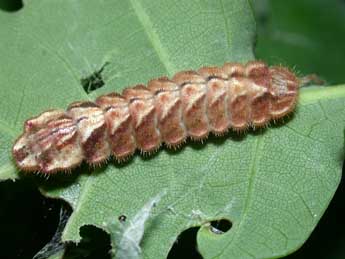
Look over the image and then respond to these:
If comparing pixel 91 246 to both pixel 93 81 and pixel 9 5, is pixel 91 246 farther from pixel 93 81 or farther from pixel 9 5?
pixel 9 5

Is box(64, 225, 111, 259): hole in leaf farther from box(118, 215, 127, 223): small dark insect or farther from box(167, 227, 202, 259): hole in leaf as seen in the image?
box(167, 227, 202, 259): hole in leaf

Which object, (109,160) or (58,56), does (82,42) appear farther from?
(109,160)

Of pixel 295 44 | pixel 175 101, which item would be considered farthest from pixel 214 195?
pixel 295 44

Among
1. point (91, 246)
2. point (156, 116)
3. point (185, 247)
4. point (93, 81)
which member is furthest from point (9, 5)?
point (185, 247)

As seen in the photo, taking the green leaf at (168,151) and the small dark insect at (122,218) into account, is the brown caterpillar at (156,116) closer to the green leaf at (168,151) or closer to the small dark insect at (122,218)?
the green leaf at (168,151)

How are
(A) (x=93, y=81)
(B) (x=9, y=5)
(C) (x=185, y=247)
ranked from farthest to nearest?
(B) (x=9, y=5) < (C) (x=185, y=247) < (A) (x=93, y=81)

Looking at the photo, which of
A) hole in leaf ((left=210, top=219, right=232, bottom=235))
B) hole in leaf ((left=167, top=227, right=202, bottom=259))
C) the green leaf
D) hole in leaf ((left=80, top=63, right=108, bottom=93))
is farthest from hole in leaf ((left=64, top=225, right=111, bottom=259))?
hole in leaf ((left=80, top=63, right=108, bottom=93))
